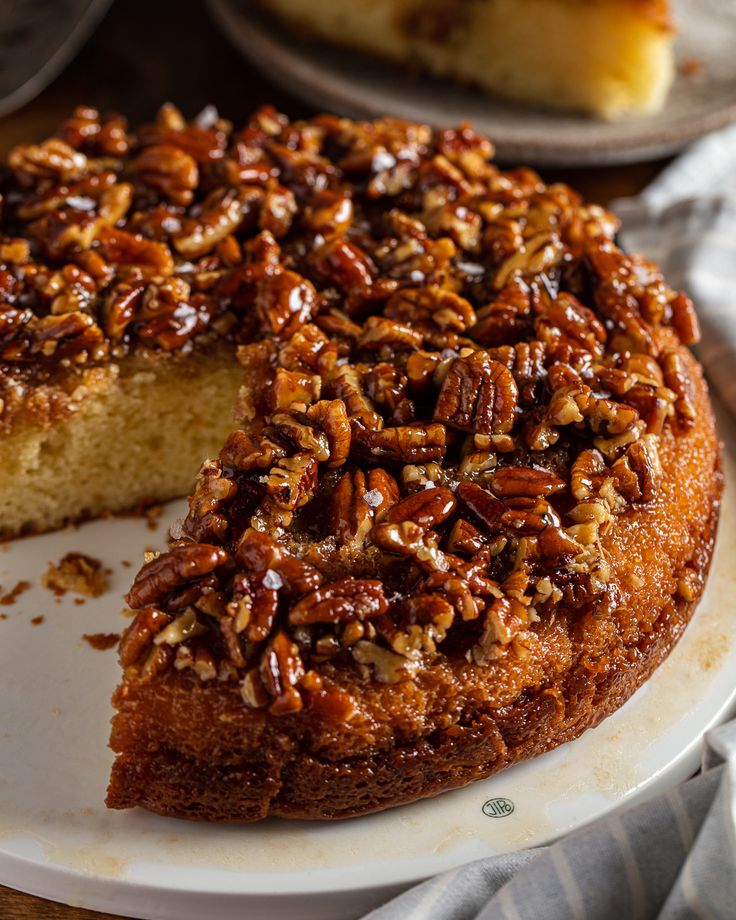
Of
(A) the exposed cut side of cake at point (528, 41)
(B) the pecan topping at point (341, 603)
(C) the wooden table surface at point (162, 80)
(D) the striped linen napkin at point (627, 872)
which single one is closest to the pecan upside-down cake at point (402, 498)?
(B) the pecan topping at point (341, 603)

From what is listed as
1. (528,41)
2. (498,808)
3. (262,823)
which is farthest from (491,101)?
(262,823)

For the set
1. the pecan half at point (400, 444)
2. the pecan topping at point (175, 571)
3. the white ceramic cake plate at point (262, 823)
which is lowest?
the white ceramic cake plate at point (262, 823)

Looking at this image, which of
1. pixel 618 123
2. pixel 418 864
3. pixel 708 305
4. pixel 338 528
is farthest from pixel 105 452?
pixel 618 123

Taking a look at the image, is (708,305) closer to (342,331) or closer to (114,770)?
(342,331)

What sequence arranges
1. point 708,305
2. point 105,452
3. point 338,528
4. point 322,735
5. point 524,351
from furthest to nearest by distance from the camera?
point 708,305 < point 105,452 < point 524,351 < point 338,528 < point 322,735

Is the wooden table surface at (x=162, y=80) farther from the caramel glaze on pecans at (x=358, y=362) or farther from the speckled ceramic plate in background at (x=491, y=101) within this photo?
the caramel glaze on pecans at (x=358, y=362)

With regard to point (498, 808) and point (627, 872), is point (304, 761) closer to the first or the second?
point (498, 808)
